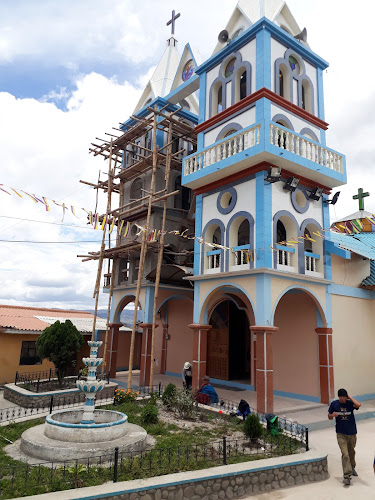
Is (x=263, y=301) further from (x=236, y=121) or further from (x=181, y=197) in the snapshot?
(x=181, y=197)

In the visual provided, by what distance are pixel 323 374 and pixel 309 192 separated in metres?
6.83

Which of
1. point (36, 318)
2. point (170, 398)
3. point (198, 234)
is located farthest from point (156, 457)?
point (36, 318)

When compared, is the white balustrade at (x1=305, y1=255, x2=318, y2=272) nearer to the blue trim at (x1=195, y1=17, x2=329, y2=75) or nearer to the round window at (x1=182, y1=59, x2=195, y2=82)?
the blue trim at (x1=195, y1=17, x2=329, y2=75)

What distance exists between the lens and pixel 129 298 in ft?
64.5

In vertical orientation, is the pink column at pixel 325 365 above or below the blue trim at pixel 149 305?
below

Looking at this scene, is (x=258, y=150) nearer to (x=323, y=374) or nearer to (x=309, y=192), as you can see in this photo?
(x=309, y=192)

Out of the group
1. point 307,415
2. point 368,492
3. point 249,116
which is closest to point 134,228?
point 249,116

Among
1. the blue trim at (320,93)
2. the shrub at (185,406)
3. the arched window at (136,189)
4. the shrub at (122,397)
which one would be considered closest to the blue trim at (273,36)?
the blue trim at (320,93)

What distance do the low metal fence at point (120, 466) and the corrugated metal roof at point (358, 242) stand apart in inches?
366

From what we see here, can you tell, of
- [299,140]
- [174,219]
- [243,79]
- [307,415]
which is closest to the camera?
[307,415]

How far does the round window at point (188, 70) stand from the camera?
21.8 meters

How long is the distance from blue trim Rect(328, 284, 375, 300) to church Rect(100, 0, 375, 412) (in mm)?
45

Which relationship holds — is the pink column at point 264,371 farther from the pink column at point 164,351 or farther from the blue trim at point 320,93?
the pink column at point 164,351

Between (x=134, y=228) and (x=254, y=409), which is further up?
(x=134, y=228)
